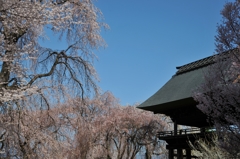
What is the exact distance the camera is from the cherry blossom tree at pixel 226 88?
3504 millimetres

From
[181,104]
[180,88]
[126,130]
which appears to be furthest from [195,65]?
[126,130]

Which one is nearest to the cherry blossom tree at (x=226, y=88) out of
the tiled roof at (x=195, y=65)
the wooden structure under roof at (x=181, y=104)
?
the wooden structure under roof at (x=181, y=104)

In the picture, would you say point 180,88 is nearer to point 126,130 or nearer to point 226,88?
point 126,130

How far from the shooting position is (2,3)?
10.4ft

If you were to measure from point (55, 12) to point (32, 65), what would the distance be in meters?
1.66

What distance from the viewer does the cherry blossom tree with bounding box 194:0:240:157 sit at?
3504mm

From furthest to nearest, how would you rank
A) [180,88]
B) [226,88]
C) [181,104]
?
[180,88] → [181,104] → [226,88]

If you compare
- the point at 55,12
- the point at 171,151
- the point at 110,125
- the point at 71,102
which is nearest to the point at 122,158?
the point at 110,125

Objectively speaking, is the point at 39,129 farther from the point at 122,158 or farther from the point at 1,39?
the point at 122,158

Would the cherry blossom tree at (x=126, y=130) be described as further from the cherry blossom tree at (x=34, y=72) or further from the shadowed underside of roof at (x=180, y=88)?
the cherry blossom tree at (x=34, y=72)

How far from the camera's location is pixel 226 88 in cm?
356

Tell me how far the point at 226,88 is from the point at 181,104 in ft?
21.5

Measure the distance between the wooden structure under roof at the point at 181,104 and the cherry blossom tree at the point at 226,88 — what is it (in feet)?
18.0

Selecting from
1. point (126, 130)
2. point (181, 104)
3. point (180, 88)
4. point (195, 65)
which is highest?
point (195, 65)
